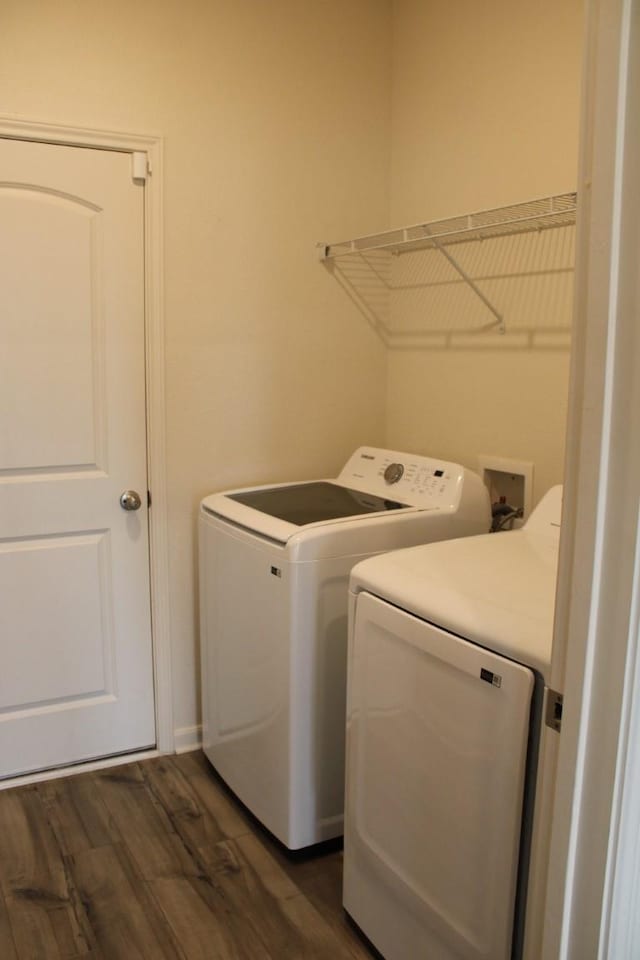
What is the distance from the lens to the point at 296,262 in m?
2.74

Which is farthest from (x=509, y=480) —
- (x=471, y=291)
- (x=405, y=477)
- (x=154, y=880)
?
(x=154, y=880)

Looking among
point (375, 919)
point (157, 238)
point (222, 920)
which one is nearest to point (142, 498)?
point (157, 238)

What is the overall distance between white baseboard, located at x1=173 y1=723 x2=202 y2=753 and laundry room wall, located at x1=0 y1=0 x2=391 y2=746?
0.01 meters

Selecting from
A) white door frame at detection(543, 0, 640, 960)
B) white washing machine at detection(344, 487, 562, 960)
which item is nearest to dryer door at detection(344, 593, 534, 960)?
white washing machine at detection(344, 487, 562, 960)

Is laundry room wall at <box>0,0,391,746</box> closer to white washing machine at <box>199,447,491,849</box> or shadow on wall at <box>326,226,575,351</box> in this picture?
shadow on wall at <box>326,226,575,351</box>

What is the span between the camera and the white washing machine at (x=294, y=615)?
206cm

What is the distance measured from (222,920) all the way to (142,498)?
1.27m

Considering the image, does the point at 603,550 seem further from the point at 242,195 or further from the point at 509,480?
the point at 242,195

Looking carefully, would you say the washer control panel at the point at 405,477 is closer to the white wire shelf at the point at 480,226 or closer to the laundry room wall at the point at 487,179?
the laundry room wall at the point at 487,179

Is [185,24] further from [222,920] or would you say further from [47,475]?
[222,920]

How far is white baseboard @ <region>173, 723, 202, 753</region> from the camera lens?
2.72 m

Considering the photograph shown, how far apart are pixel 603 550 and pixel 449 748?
2.39 feet

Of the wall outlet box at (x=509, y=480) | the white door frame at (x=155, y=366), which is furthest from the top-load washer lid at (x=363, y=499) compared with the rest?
the white door frame at (x=155, y=366)

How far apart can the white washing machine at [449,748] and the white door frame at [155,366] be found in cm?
100
